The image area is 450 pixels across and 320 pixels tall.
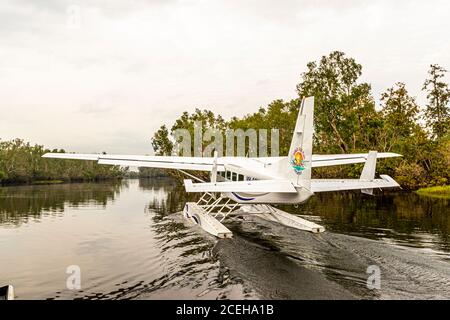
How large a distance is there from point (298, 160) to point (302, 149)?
41 cm

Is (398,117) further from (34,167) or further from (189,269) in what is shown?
(34,167)

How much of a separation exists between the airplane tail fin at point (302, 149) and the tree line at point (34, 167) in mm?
85750

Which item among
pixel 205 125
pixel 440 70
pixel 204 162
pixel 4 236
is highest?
pixel 440 70

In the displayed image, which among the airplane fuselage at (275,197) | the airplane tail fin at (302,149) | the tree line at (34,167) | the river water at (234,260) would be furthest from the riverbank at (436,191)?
the tree line at (34,167)

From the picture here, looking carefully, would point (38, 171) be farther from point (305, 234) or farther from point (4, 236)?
point (305, 234)

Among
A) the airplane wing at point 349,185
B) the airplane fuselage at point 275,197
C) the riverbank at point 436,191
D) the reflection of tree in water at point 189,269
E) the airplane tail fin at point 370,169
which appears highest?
the airplane tail fin at point 370,169

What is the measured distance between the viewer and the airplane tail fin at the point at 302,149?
1163cm

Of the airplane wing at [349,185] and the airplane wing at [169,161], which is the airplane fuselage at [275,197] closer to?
the airplane wing at [349,185]

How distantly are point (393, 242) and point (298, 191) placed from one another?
3.92 m

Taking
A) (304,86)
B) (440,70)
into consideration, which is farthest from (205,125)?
(440,70)

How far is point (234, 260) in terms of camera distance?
35.2 feet

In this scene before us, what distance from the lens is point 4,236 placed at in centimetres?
1642

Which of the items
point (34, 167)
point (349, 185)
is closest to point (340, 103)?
point (349, 185)
